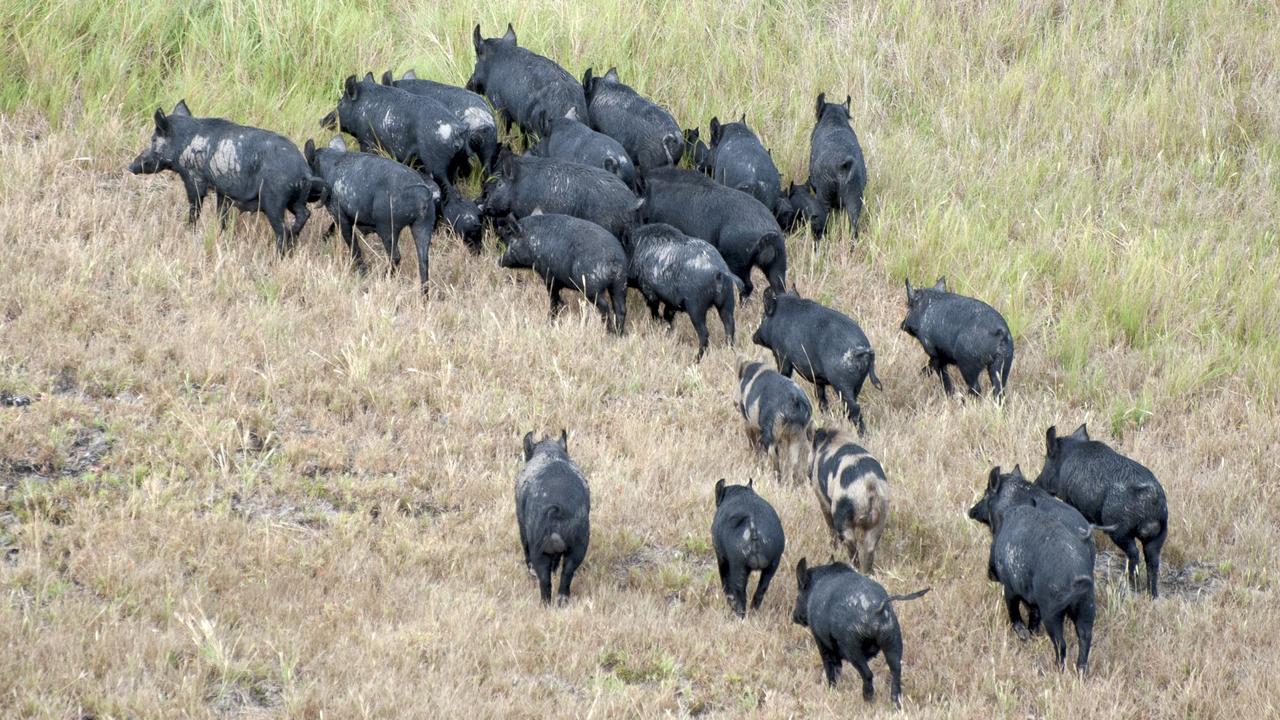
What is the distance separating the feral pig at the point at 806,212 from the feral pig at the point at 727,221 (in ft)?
2.39

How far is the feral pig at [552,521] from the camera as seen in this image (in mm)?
6211

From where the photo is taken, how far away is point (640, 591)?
659 centimetres

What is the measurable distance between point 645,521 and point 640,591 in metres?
0.62

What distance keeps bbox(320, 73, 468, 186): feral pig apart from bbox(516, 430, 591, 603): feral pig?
400 cm

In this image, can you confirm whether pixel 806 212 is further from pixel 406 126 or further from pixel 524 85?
pixel 406 126

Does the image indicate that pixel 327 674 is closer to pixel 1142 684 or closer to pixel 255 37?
pixel 1142 684

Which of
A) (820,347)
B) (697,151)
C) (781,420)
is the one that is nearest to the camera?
(781,420)

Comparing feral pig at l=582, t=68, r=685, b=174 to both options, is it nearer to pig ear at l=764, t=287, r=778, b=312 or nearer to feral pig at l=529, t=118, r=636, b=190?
feral pig at l=529, t=118, r=636, b=190

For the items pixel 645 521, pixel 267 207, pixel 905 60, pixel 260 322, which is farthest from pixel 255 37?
pixel 645 521

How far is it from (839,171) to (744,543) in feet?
15.7

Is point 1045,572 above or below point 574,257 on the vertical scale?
above

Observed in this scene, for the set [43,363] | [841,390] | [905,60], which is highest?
[905,60]

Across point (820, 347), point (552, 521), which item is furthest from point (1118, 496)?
point (552, 521)

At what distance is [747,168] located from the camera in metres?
10.4
